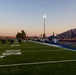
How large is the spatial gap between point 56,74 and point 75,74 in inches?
36.4

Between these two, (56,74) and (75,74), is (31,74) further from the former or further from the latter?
(75,74)

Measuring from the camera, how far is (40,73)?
8.13 m

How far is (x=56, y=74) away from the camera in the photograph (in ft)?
26.2

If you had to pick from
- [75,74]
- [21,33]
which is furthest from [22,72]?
[21,33]

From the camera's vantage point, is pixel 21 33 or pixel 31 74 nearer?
pixel 31 74

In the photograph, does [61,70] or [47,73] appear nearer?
[47,73]

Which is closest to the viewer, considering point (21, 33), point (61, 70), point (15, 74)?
point (15, 74)

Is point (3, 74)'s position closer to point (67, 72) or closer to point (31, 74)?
point (31, 74)

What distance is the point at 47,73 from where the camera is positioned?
26.8ft

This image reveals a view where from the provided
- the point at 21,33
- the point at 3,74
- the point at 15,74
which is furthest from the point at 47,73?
the point at 21,33

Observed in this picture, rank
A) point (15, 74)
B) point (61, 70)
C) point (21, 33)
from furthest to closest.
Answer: point (21, 33) < point (61, 70) < point (15, 74)

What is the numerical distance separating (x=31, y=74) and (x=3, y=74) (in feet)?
4.40

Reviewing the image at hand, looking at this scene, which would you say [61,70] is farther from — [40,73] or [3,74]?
[3,74]

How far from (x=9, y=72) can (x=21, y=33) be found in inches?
6034
